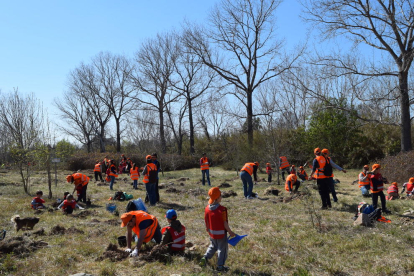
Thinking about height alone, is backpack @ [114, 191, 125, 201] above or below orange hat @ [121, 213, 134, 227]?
below

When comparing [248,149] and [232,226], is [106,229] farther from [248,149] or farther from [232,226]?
[248,149]

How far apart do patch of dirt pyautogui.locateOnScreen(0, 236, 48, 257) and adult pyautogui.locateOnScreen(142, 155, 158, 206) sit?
467 centimetres

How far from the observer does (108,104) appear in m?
46.7

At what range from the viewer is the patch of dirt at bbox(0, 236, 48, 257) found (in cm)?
593

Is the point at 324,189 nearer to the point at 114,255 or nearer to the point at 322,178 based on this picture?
the point at 322,178

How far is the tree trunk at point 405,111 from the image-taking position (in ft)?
59.9

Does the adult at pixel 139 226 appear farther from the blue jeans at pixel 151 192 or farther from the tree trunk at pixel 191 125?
the tree trunk at pixel 191 125

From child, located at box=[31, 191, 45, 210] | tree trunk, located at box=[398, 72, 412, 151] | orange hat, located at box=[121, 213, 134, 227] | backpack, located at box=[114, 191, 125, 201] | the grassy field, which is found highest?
tree trunk, located at box=[398, 72, 412, 151]

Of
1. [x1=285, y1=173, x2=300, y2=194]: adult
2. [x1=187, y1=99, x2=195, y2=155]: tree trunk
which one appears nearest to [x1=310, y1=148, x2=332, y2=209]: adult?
[x1=285, y1=173, x2=300, y2=194]: adult

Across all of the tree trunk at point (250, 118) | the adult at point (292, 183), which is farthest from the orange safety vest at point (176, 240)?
the tree trunk at point (250, 118)

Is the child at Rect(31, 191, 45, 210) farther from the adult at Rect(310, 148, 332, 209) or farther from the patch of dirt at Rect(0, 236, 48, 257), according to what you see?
the adult at Rect(310, 148, 332, 209)

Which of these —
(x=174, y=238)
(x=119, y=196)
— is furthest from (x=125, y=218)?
(x=119, y=196)

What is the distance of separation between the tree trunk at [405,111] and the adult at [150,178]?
15352 millimetres

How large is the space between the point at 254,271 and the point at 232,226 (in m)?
2.91
